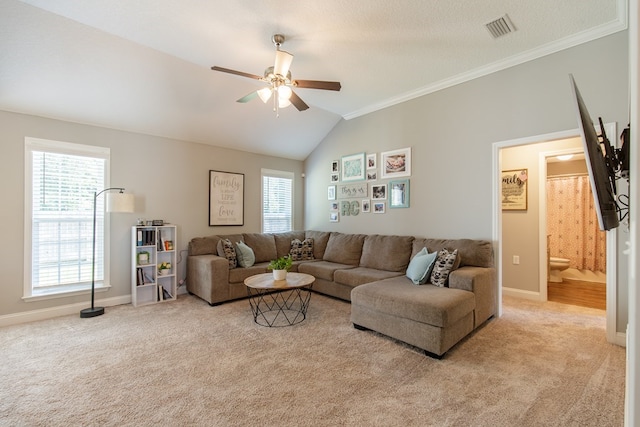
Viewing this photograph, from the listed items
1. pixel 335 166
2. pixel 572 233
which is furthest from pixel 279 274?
pixel 572 233

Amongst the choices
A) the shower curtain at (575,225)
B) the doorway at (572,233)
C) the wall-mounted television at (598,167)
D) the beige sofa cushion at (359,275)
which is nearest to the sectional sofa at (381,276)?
the beige sofa cushion at (359,275)

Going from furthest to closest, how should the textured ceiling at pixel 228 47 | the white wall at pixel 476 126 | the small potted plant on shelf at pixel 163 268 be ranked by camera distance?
the small potted plant on shelf at pixel 163 268 < the white wall at pixel 476 126 < the textured ceiling at pixel 228 47

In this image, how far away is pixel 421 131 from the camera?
4270mm

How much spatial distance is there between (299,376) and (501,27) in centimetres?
360

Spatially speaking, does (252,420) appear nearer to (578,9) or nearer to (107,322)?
(107,322)

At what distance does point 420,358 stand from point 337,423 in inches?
43.4

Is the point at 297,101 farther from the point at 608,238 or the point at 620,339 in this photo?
the point at 620,339

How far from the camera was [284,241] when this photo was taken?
17.9 ft

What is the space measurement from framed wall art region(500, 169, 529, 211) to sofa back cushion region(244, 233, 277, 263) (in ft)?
12.5

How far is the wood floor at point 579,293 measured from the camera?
411cm

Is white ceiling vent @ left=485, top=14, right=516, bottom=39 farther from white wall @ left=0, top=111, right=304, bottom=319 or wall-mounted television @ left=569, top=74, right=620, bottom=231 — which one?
white wall @ left=0, top=111, right=304, bottom=319

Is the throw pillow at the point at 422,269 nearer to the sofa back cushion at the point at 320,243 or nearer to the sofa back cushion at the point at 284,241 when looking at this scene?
the sofa back cushion at the point at 320,243

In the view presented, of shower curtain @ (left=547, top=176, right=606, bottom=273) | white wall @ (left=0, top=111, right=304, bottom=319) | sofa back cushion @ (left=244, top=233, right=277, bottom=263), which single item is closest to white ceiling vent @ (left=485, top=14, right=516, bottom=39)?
shower curtain @ (left=547, top=176, right=606, bottom=273)

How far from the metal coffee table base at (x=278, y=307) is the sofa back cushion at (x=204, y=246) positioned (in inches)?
36.7
